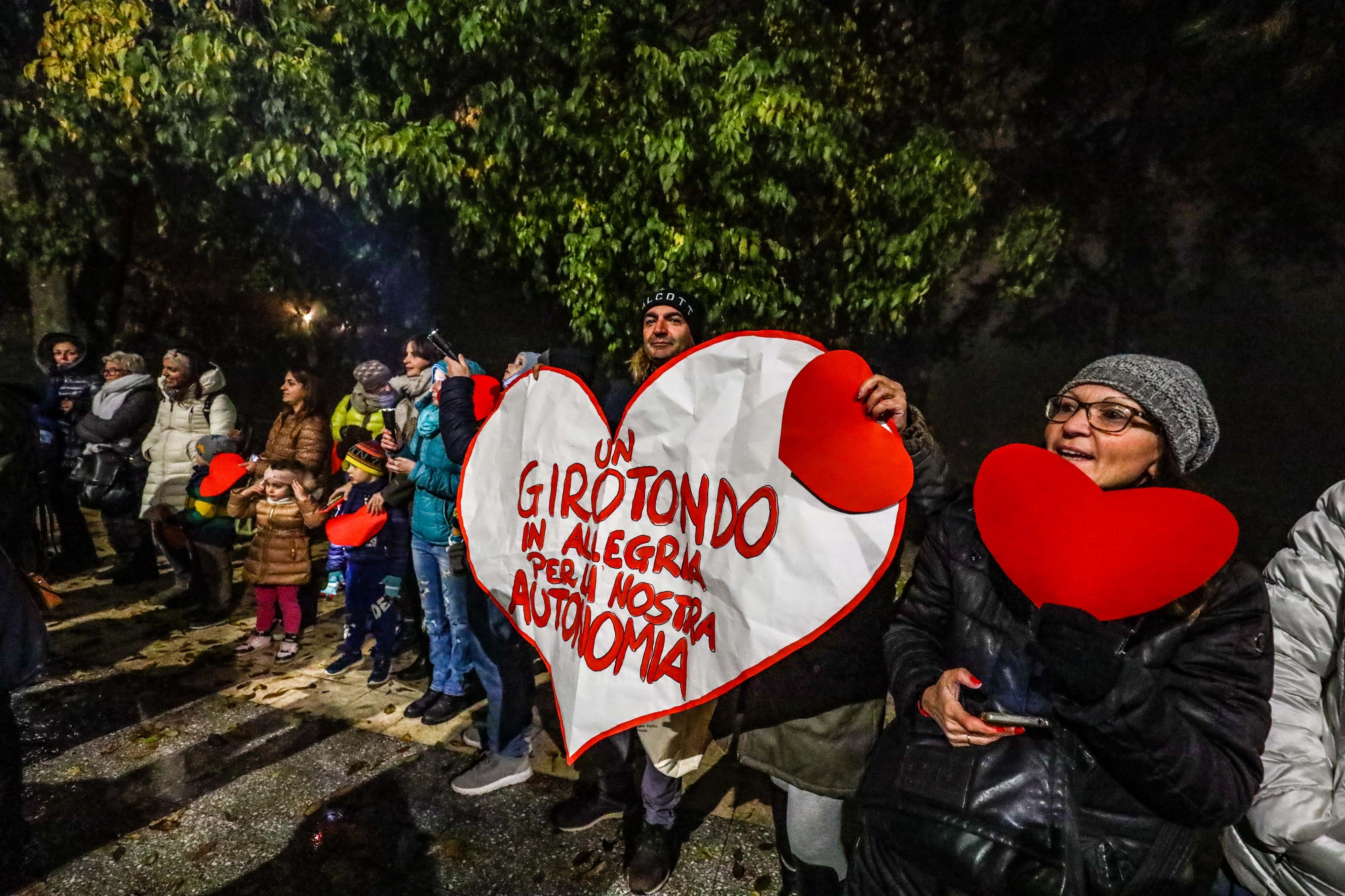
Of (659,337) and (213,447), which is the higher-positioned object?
(659,337)

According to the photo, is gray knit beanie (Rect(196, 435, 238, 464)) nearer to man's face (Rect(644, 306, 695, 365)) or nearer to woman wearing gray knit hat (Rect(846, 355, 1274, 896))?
man's face (Rect(644, 306, 695, 365))

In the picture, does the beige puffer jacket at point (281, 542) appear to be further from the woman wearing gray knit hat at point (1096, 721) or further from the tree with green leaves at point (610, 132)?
the woman wearing gray knit hat at point (1096, 721)

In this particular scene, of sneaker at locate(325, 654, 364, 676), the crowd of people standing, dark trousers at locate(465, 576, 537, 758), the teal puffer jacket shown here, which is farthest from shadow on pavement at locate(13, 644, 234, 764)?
dark trousers at locate(465, 576, 537, 758)

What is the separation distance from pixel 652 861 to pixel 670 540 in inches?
52.0

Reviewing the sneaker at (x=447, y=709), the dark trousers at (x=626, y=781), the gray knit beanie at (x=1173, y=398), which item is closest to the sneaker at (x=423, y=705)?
the sneaker at (x=447, y=709)

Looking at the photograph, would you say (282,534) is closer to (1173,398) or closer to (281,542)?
(281,542)

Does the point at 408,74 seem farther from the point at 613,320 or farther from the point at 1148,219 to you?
the point at 1148,219

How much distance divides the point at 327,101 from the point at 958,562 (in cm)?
624

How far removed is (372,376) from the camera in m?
5.91

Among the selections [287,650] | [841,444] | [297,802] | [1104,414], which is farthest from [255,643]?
[1104,414]

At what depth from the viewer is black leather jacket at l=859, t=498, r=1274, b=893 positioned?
45.1 inches

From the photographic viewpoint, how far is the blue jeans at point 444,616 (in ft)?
11.2

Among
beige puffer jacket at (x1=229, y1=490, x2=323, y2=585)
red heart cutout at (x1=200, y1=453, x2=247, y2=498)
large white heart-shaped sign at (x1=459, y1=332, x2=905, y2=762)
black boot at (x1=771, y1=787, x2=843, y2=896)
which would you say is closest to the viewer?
large white heart-shaped sign at (x1=459, y1=332, x2=905, y2=762)

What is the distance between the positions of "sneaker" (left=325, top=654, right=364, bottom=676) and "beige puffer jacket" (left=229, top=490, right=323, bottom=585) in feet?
1.88
